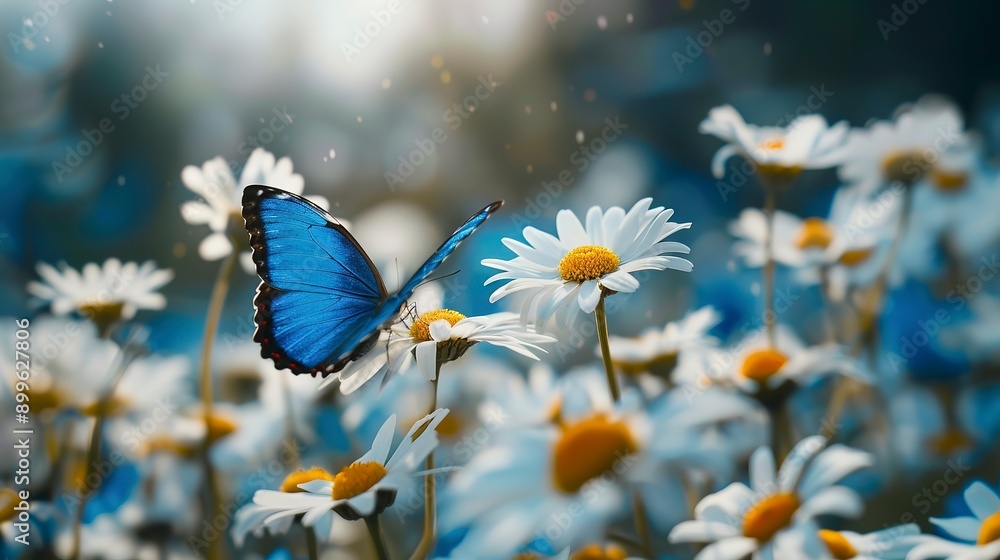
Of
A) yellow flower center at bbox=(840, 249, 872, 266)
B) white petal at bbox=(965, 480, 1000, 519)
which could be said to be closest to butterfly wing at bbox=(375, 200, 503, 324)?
white petal at bbox=(965, 480, 1000, 519)

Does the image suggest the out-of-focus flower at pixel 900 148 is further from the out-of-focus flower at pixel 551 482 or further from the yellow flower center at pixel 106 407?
the yellow flower center at pixel 106 407

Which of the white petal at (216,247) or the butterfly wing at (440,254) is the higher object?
the white petal at (216,247)

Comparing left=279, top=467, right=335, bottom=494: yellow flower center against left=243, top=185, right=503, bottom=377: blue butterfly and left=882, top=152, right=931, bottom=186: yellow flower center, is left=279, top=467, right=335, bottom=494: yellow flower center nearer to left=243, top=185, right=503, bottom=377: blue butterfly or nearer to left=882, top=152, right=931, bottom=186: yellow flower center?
left=243, top=185, right=503, bottom=377: blue butterfly

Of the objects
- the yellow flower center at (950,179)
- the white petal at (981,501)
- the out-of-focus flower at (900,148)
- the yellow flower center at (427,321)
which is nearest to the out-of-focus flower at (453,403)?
the yellow flower center at (427,321)

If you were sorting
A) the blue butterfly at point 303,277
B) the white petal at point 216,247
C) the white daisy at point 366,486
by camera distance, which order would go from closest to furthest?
the white daisy at point 366,486
the blue butterfly at point 303,277
the white petal at point 216,247

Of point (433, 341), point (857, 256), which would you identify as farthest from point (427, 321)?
point (857, 256)
